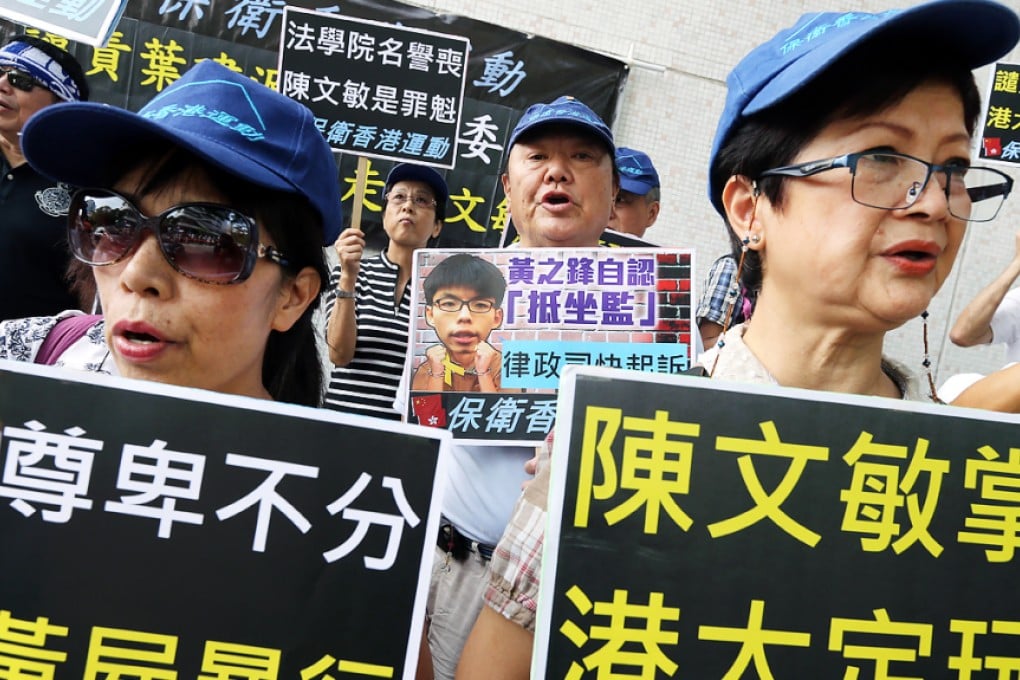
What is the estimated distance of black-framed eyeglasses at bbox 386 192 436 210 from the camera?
3.56m

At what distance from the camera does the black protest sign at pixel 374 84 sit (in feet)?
9.61

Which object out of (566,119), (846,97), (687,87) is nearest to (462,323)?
(566,119)

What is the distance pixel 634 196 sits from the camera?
11.7 feet

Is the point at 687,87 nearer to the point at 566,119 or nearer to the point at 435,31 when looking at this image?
the point at 435,31

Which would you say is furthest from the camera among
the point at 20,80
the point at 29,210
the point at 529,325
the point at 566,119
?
the point at 20,80

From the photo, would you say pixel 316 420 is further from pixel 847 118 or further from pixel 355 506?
pixel 847 118

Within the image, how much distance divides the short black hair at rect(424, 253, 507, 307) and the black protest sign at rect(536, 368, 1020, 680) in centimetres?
113

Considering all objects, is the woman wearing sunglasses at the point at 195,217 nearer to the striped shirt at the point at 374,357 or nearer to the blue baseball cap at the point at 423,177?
the striped shirt at the point at 374,357

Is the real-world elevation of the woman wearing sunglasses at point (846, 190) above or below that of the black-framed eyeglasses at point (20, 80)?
below

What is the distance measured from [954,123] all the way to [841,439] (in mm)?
441

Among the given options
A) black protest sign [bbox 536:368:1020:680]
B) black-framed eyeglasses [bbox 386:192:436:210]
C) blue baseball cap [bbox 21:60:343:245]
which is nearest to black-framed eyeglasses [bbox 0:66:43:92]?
black-framed eyeglasses [bbox 386:192:436:210]

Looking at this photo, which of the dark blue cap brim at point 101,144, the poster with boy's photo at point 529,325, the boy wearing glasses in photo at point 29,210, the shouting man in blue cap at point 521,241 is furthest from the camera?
the boy wearing glasses in photo at point 29,210

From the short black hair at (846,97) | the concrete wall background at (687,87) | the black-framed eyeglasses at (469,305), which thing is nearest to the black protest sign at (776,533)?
the short black hair at (846,97)

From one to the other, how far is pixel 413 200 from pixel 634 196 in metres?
0.80
